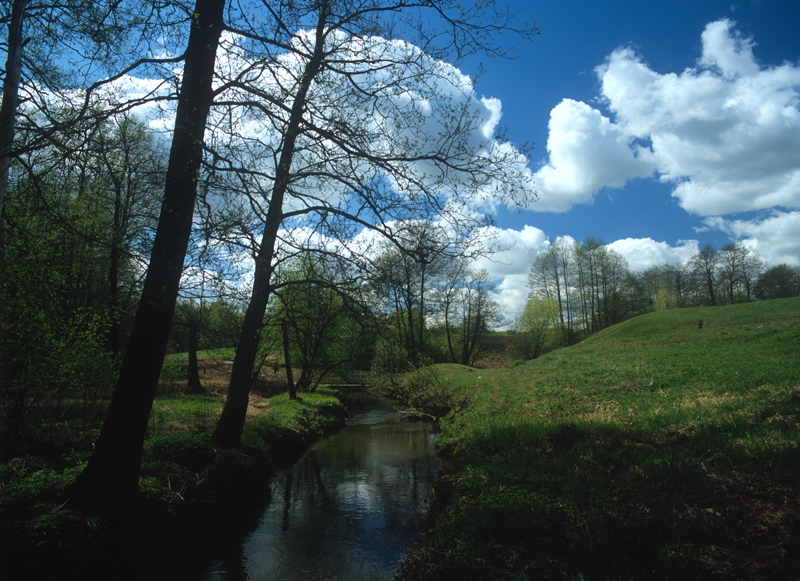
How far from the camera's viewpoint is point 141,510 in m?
5.94

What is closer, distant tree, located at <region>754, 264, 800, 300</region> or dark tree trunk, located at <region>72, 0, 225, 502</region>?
dark tree trunk, located at <region>72, 0, 225, 502</region>

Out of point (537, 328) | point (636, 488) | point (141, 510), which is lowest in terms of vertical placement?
point (141, 510)

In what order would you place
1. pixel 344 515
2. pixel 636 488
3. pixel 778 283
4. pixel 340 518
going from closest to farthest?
1. pixel 636 488
2. pixel 340 518
3. pixel 344 515
4. pixel 778 283

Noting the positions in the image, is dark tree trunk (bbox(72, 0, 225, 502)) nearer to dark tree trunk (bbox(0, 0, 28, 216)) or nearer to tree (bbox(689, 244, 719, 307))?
dark tree trunk (bbox(0, 0, 28, 216))

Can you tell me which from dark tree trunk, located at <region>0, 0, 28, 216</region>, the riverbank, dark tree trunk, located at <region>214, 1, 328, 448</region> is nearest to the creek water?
the riverbank

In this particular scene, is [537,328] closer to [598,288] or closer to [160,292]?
[598,288]

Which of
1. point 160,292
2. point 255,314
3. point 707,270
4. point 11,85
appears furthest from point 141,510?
point 707,270

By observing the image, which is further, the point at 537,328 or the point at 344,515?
the point at 537,328

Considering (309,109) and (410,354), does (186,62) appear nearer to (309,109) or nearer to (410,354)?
(309,109)

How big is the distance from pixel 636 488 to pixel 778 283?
208ft

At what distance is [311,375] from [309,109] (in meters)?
17.3

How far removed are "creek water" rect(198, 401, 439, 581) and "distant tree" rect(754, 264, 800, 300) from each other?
58.4 metres

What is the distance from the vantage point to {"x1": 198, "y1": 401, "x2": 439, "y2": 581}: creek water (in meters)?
5.73

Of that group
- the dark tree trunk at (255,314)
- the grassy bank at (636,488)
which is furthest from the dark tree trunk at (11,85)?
the grassy bank at (636,488)
